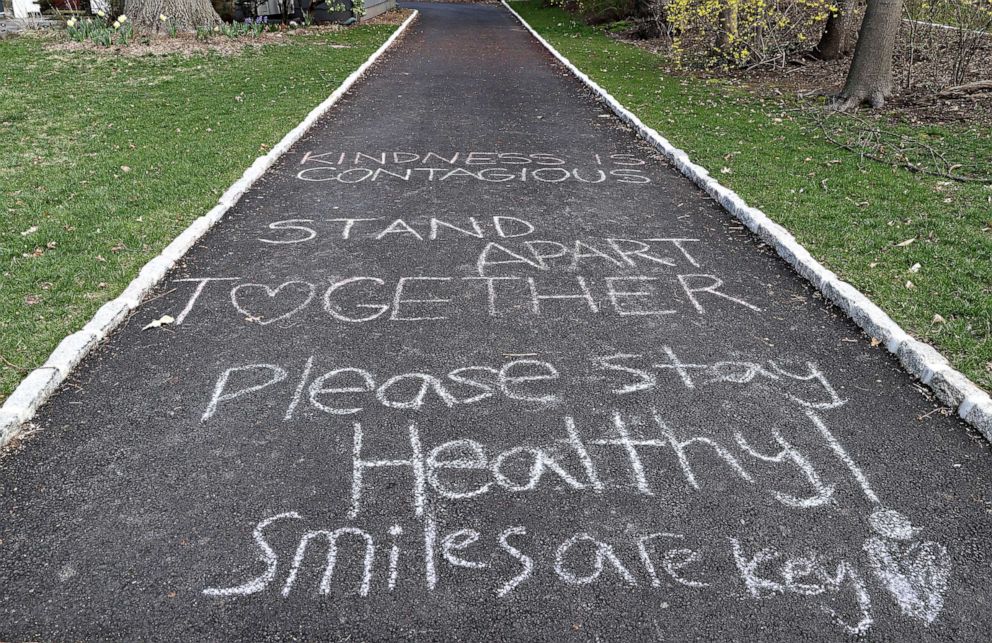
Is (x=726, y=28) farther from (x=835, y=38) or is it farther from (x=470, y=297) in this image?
(x=470, y=297)

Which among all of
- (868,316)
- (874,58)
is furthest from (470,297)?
(874,58)

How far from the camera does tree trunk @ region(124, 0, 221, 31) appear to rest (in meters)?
17.3

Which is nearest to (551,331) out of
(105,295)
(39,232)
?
(105,295)

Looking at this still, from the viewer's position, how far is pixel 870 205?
654 centimetres

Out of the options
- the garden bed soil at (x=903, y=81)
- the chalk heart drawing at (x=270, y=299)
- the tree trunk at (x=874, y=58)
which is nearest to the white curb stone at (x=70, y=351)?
the chalk heart drawing at (x=270, y=299)

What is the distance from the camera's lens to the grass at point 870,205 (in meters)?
4.52

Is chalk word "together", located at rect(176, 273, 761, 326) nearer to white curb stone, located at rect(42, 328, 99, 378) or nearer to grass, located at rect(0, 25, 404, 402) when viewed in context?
white curb stone, located at rect(42, 328, 99, 378)

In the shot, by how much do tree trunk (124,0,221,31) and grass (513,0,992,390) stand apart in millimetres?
11739

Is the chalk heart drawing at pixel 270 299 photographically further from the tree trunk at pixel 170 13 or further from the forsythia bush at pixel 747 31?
the tree trunk at pixel 170 13

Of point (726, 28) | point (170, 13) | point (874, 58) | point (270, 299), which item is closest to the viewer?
point (270, 299)

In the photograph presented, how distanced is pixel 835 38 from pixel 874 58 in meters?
5.00

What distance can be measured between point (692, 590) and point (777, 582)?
13.1 inches

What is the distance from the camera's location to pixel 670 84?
45.9 feet

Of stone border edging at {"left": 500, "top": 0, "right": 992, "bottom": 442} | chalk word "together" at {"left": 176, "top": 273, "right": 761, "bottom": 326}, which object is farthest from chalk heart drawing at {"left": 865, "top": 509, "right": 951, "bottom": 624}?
chalk word "together" at {"left": 176, "top": 273, "right": 761, "bottom": 326}
